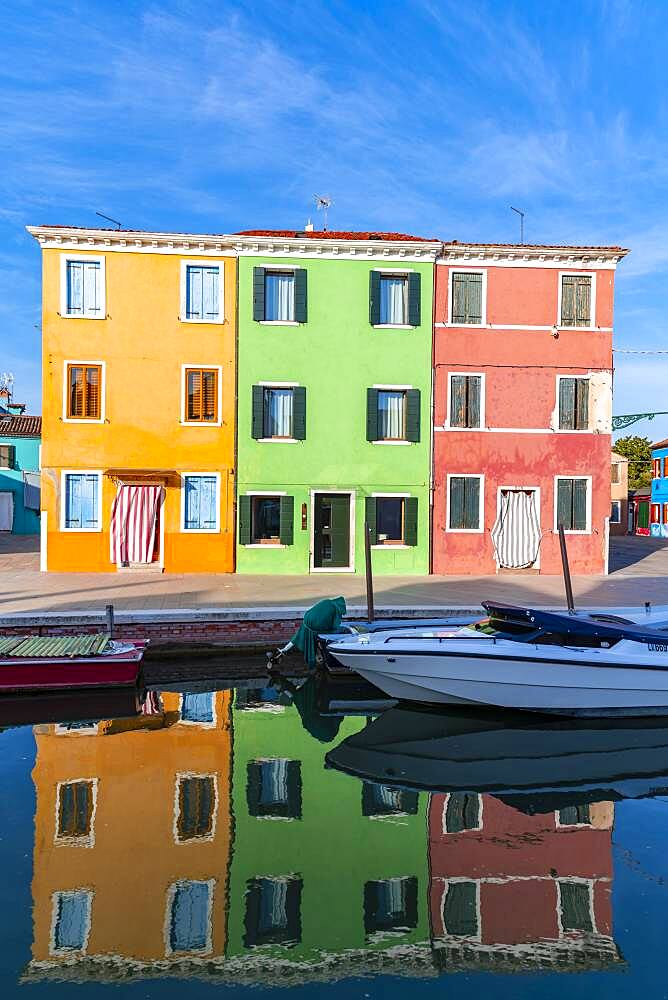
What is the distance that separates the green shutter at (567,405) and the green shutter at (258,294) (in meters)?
9.68

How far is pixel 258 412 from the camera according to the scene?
22125 mm

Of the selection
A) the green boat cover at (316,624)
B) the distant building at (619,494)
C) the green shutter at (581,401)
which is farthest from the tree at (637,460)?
the green boat cover at (316,624)

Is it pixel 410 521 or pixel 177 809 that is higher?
pixel 410 521

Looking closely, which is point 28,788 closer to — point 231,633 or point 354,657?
point 354,657

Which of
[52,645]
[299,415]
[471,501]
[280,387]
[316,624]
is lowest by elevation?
[52,645]

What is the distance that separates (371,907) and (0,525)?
35.2m

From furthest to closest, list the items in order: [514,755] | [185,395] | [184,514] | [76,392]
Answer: [185,395]
[184,514]
[76,392]
[514,755]

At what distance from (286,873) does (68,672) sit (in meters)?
6.63

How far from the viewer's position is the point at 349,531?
22547 millimetres

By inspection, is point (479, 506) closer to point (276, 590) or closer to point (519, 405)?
point (519, 405)

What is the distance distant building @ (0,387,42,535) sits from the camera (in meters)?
37.0

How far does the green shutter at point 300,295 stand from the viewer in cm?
2214

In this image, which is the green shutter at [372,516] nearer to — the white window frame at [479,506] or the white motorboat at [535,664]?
the white window frame at [479,506]

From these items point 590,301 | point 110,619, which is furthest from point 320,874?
point 590,301
